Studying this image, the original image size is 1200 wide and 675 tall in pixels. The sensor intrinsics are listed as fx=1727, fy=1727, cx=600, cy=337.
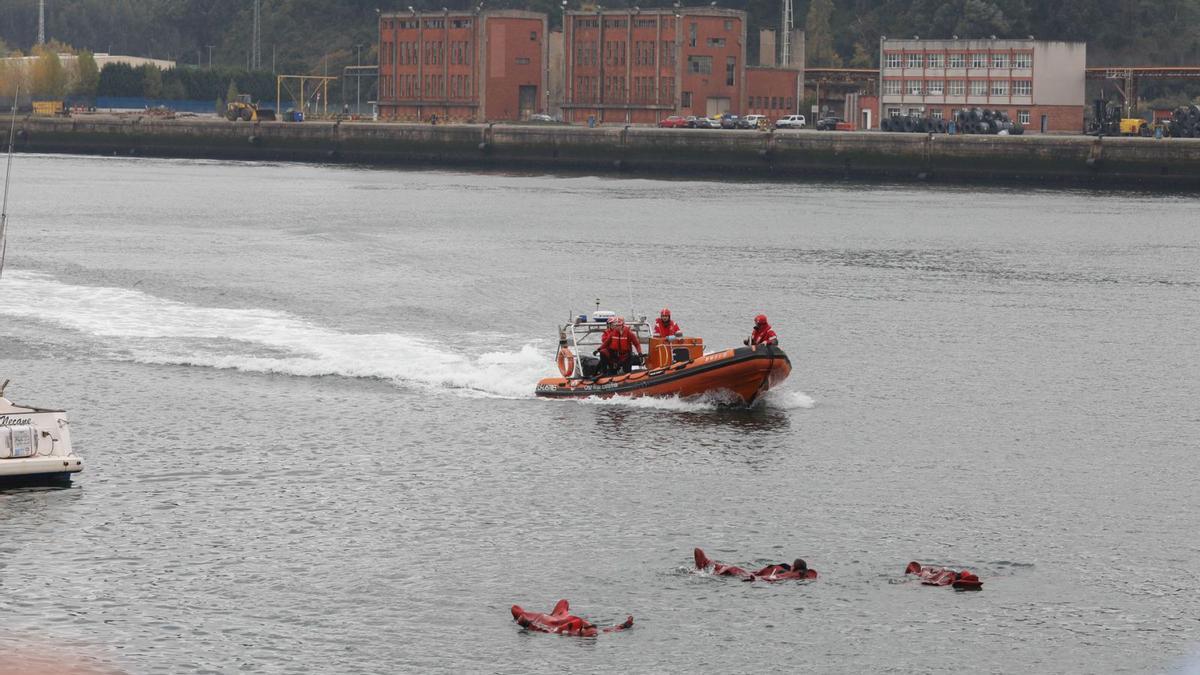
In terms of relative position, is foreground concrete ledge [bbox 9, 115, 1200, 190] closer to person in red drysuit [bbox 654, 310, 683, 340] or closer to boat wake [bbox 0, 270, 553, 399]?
boat wake [bbox 0, 270, 553, 399]

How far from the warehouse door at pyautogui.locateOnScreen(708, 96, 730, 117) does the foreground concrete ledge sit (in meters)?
17.0

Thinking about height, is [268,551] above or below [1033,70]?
below

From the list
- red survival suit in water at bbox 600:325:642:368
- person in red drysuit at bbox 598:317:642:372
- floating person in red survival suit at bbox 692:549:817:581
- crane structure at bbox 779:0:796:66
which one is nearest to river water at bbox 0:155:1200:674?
floating person in red survival suit at bbox 692:549:817:581

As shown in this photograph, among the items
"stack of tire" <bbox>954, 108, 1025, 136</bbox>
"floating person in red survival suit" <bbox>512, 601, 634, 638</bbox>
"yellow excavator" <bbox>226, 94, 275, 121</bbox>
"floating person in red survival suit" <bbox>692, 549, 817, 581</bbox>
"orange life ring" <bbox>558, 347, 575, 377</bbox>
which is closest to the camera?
"floating person in red survival suit" <bbox>512, 601, 634, 638</bbox>

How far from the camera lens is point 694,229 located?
300ft

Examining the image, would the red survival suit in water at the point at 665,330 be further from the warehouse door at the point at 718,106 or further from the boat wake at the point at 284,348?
the warehouse door at the point at 718,106

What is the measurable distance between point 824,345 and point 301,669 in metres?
30.5

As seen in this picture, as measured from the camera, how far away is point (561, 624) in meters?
25.3

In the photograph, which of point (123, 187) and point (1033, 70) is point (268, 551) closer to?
point (123, 187)

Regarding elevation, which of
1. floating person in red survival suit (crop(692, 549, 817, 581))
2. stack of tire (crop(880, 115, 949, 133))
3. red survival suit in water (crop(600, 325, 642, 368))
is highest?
stack of tire (crop(880, 115, 949, 133))

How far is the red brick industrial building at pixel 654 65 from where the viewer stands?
158 meters

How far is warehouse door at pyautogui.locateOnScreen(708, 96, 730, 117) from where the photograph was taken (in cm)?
16000

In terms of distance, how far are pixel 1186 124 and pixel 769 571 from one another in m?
107

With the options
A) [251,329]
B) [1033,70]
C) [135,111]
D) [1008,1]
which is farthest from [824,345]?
[135,111]
